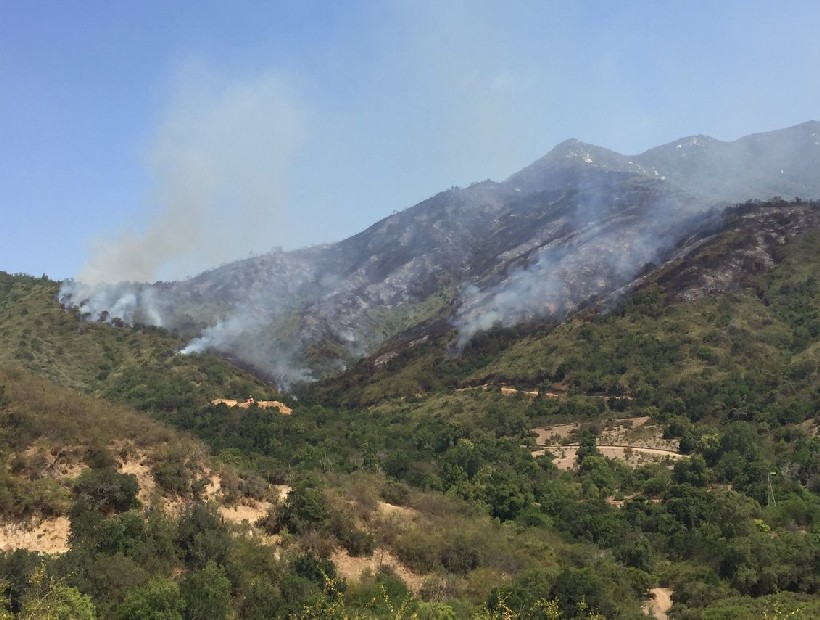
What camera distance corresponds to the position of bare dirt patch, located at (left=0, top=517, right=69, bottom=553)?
2120 cm

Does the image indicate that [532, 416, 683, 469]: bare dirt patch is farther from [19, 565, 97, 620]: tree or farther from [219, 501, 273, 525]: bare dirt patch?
[19, 565, 97, 620]: tree

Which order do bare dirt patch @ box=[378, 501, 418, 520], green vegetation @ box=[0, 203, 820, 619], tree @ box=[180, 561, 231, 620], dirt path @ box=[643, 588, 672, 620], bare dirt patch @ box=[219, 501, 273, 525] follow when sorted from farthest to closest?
bare dirt patch @ box=[378, 501, 418, 520] → dirt path @ box=[643, 588, 672, 620] → bare dirt patch @ box=[219, 501, 273, 525] → green vegetation @ box=[0, 203, 820, 619] → tree @ box=[180, 561, 231, 620]

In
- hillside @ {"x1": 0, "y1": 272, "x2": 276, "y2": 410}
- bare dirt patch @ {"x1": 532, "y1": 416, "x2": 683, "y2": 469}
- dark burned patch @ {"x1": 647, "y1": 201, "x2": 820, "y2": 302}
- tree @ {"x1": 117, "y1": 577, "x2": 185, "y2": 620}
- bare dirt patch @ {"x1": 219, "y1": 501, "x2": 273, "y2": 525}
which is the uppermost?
hillside @ {"x1": 0, "y1": 272, "x2": 276, "y2": 410}

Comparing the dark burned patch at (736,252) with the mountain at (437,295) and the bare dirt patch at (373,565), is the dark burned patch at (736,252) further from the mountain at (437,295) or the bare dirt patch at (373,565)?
the bare dirt patch at (373,565)

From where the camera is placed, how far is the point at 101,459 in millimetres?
26000

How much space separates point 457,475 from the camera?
53781 mm

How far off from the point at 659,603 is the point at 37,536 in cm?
2654

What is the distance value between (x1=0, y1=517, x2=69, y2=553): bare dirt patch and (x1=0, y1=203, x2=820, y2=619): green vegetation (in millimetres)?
462

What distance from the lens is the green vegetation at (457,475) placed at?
2144cm

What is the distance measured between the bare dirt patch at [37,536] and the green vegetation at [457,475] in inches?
18.2

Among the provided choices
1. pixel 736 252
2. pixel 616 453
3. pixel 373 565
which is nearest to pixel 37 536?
pixel 373 565

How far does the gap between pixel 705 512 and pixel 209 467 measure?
3231cm

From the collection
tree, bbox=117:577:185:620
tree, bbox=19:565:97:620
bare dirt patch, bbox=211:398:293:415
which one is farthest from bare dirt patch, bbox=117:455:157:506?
bare dirt patch, bbox=211:398:293:415

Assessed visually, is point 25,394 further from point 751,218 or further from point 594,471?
point 751,218
